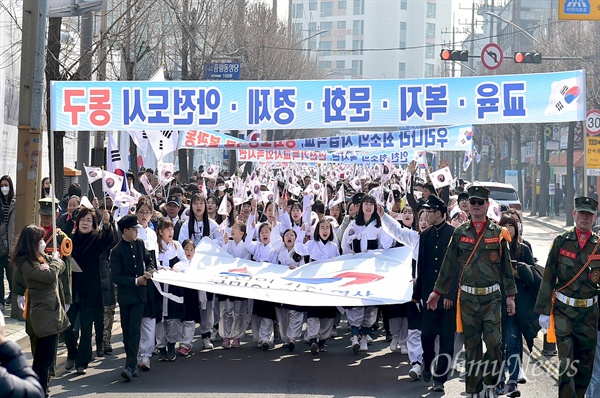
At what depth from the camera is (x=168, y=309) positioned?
1135cm

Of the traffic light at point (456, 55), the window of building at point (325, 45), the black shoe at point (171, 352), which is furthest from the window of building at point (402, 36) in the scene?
the black shoe at point (171, 352)

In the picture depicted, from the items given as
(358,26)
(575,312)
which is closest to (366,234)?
(575,312)

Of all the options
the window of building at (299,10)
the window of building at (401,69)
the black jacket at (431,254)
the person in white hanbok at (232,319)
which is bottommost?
the person in white hanbok at (232,319)

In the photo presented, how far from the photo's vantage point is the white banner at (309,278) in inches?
436

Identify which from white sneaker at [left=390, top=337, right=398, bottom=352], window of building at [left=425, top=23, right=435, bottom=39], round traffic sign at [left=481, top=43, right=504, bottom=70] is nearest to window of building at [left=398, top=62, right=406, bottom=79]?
window of building at [left=425, top=23, right=435, bottom=39]

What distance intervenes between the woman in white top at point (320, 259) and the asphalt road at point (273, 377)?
20cm

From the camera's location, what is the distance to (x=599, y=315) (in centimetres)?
842

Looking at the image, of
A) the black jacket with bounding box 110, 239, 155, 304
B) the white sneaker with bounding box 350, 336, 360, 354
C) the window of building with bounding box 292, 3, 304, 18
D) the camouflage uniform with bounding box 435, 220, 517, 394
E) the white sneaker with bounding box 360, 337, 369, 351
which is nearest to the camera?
the camouflage uniform with bounding box 435, 220, 517, 394

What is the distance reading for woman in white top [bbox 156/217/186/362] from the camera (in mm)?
11344

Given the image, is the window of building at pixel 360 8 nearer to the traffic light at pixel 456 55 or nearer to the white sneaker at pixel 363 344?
the traffic light at pixel 456 55

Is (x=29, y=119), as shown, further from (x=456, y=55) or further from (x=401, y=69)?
(x=401, y=69)

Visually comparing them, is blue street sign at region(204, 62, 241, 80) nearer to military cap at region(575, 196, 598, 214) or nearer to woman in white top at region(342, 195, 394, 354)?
woman in white top at region(342, 195, 394, 354)

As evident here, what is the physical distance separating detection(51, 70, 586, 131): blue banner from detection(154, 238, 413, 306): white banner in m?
1.66

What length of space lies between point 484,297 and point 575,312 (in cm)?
88
